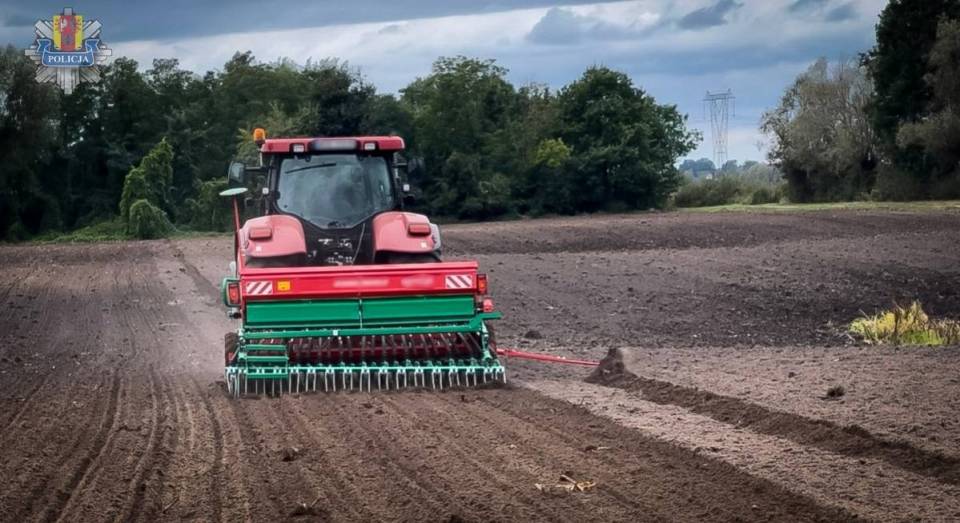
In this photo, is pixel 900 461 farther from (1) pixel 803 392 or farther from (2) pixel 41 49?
(2) pixel 41 49

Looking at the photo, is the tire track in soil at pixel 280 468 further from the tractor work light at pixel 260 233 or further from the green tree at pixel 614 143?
the green tree at pixel 614 143

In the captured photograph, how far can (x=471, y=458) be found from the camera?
8.16 metres

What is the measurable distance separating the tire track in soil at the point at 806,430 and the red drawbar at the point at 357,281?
1900 mm

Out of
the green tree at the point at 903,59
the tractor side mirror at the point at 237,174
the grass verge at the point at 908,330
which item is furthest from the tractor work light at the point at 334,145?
the green tree at the point at 903,59

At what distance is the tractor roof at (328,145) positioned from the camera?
43.1ft

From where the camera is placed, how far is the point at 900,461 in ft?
25.3

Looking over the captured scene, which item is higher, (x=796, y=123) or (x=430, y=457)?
(x=796, y=123)

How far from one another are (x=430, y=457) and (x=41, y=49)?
156ft

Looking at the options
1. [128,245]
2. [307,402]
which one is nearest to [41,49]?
[128,245]

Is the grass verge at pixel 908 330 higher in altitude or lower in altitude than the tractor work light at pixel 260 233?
lower

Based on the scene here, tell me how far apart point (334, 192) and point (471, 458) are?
19.1 ft

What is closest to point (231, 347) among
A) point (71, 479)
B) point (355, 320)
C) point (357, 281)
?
point (355, 320)

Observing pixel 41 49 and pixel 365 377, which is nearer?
pixel 365 377

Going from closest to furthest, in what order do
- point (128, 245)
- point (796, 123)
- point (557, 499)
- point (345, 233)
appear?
point (557, 499) → point (345, 233) → point (128, 245) → point (796, 123)
